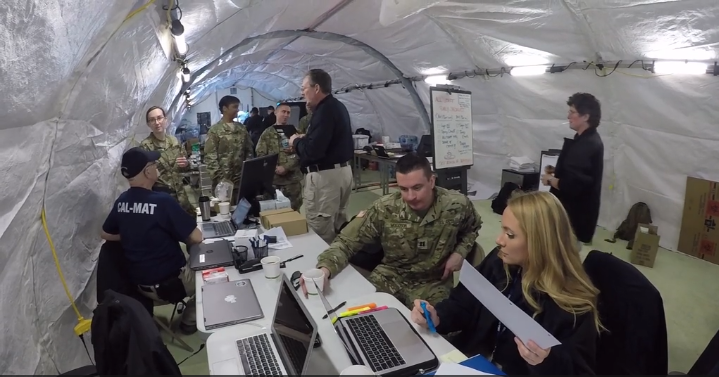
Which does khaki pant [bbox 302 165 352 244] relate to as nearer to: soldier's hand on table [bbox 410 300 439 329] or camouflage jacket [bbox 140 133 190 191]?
camouflage jacket [bbox 140 133 190 191]

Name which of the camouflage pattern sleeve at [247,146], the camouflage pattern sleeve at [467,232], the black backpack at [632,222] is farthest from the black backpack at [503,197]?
the camouflage pattern sleeve at [467,232]

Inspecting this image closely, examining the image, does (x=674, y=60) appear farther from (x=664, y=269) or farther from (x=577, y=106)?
(x=664, y=269)

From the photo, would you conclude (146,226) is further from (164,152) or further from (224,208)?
(164,152)

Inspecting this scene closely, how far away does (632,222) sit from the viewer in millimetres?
4617

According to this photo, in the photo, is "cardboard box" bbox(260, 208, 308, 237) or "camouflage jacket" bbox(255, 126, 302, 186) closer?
"cardboard box" bbox(260, 208, 308, 237)

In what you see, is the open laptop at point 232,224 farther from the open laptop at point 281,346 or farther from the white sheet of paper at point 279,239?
the open laptop at point 281,346

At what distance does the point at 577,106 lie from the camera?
3408 millimetres

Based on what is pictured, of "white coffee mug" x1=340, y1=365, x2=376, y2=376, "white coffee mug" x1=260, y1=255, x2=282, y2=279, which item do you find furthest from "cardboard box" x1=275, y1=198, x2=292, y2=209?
"white coffee mug" x1=340, y1=365, x2=376, y2=376

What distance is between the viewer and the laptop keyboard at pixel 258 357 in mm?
1367

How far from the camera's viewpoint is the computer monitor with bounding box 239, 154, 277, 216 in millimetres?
2877

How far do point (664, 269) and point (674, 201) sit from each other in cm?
81

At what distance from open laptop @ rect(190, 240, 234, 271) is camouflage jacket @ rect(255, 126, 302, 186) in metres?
2.12

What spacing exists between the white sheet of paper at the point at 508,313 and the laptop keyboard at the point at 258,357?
2.32ft

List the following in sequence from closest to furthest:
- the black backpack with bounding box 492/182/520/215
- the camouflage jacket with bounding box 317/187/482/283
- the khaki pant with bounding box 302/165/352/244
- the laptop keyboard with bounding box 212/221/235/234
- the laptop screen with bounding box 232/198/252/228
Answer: the camouflage jacket with bounding box 317/187/482/283 < the laptop keyboard with bounding box 212/221/235/234 < the laptop screen with bounding box 232/198/252/228 < the khaki pant with bounding box 302/165/352/244 < the black backpack with bounding box 492/182/520/215
